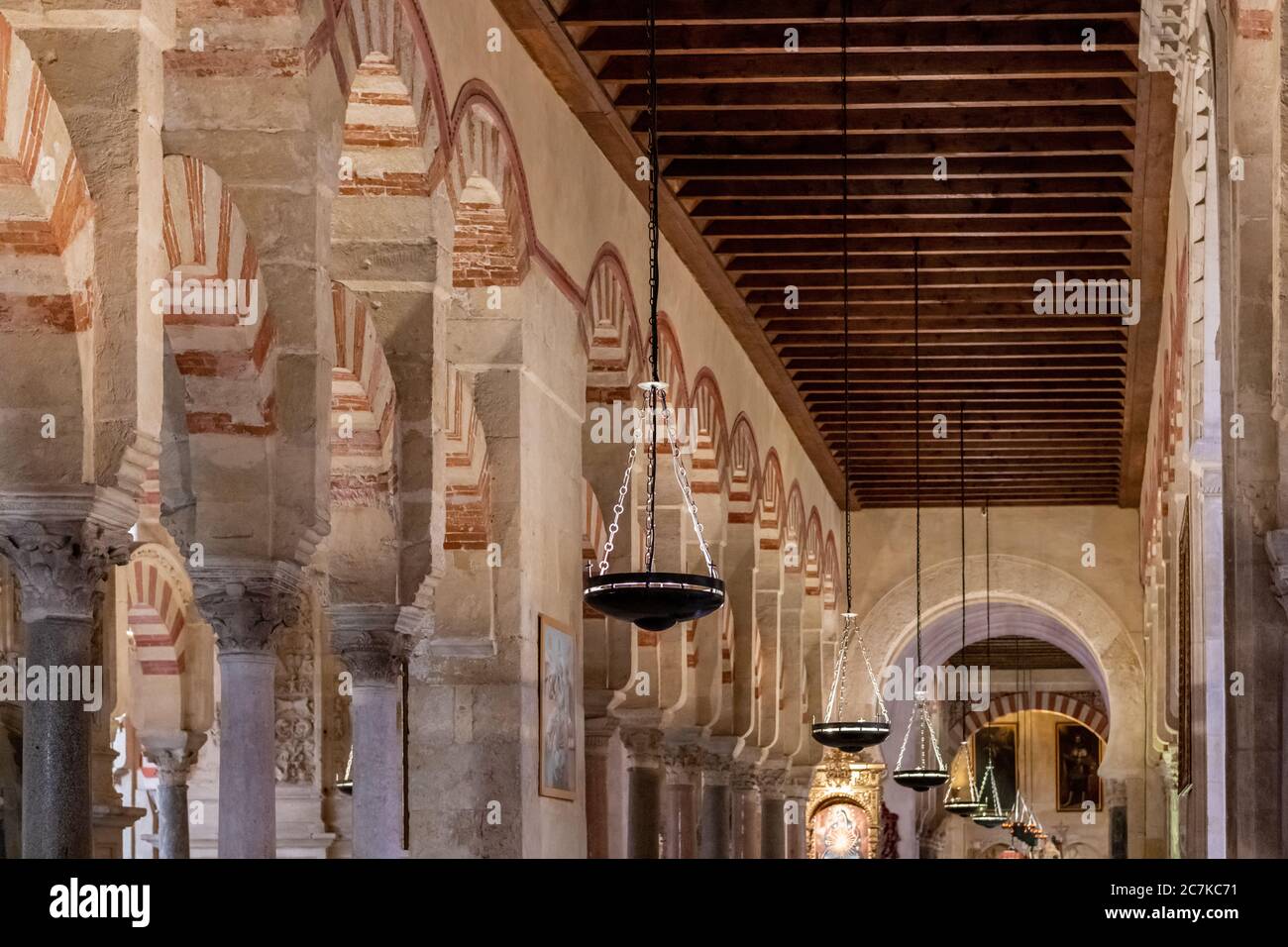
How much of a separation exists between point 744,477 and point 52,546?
1011cm

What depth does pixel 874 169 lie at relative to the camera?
1168cm

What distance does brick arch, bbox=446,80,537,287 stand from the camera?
894 centimetres

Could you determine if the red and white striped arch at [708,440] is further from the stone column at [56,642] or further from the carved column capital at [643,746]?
the stone column at [56,642]

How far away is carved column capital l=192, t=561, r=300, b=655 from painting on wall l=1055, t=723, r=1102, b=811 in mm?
28510

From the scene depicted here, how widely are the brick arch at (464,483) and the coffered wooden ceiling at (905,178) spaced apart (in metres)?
1.65

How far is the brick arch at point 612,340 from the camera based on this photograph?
1124cm

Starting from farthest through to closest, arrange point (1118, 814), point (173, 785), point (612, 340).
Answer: point (1118, 814)
point (173, 785)
point (612, 340)

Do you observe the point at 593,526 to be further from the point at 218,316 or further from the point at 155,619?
the point at 218,316

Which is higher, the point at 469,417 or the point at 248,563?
the point at 469,417

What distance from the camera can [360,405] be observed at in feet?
26.5

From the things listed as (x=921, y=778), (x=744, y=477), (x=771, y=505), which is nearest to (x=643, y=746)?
(x=744, y=477)
